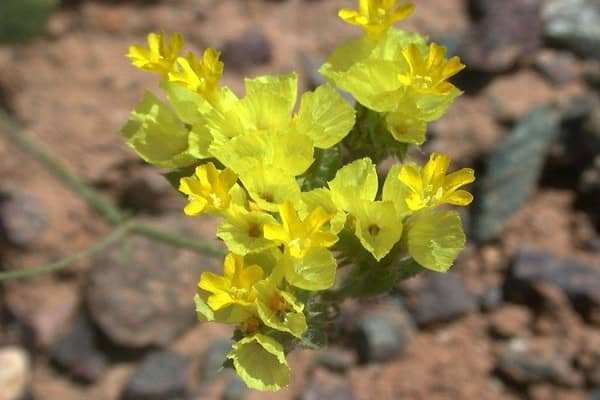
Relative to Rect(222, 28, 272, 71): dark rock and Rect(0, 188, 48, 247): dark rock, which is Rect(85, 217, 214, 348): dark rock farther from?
Rect(222, 28, 272, 71): dark rock

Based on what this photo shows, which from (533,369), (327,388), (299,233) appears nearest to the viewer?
(299,233)

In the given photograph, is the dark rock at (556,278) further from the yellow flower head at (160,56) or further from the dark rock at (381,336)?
the yellow flower head at (160,56)

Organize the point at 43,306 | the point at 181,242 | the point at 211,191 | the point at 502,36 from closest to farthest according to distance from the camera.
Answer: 1. the point at 211,191
2. the point at 181,242
3. the point at 43,306
4. the point at 502,36

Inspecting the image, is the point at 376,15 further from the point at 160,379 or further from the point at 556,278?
the point at 160,379

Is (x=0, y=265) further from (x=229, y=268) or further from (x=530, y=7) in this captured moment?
(x=530, y=7)

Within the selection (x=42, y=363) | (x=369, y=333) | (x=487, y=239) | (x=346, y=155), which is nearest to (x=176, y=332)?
(x=42, y=363)

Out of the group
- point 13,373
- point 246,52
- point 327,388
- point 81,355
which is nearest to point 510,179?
point 327,388

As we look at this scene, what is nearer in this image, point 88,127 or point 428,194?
point 428,194
